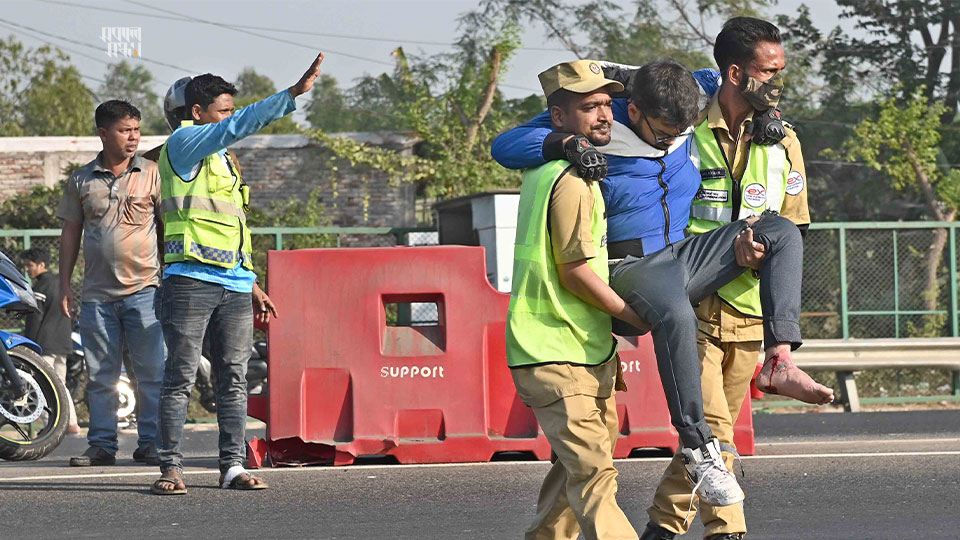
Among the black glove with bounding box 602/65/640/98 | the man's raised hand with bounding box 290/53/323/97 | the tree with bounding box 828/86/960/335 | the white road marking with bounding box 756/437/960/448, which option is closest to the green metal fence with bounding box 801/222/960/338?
the tree with bounding box 828/86/960/335

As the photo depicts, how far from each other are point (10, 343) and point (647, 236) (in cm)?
537

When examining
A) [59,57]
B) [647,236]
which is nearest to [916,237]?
[647,236]

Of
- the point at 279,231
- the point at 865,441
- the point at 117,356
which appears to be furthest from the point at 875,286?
the point at 117,356

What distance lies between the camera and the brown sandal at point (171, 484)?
6.79m

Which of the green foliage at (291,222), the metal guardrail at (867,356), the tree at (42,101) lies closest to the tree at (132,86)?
the tree at (42,101)

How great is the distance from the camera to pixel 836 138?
22344 mm

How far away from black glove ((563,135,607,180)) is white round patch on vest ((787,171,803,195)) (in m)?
1.07

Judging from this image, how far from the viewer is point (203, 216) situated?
6.80 meters

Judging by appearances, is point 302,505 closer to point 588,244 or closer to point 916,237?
point 588,244

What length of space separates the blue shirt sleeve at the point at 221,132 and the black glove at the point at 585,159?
2092 mm

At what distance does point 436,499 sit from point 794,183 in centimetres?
255

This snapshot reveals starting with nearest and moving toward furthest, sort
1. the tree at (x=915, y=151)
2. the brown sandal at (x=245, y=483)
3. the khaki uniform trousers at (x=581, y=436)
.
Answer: the khaki uniform trousers at (x=581, y=436)
the brown sandal at (x=245, y=483)
the tree at (x=915, y=151)

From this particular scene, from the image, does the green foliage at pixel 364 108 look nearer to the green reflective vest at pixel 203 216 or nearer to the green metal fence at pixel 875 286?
the green metal fence at pixel 875 286

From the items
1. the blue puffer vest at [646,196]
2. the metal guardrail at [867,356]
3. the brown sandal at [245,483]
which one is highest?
the blue puffer vest at [646,196]
